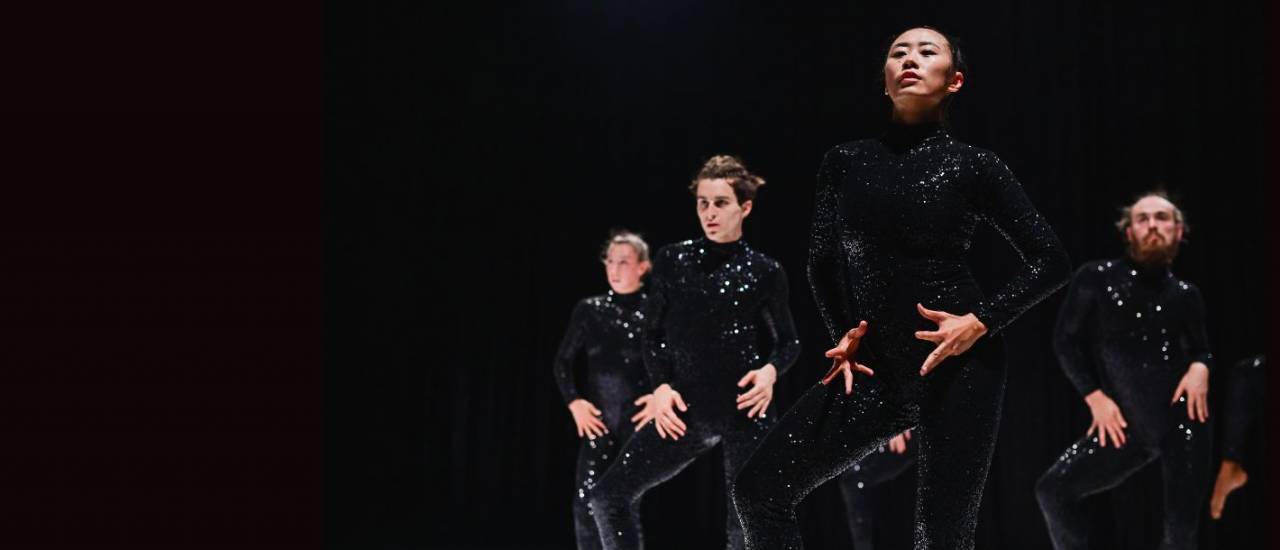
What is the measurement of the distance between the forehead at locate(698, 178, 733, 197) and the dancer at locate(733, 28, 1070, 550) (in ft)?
5.03

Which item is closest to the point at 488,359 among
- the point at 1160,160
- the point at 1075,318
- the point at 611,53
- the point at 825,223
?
the point at 611,53

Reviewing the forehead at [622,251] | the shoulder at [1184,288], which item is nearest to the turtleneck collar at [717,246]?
the forehead at [622,251]

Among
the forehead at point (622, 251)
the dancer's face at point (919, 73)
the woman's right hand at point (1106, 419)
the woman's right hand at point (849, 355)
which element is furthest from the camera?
the forehead at point (622, 251)

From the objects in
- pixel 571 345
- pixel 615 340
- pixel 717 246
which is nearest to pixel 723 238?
pixel 717 246

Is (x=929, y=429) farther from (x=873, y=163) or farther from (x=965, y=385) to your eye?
(x=873, y=163)

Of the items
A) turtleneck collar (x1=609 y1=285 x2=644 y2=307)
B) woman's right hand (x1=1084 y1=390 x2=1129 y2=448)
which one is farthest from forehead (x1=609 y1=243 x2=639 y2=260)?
woman's right hand (x1=1084 y1=390 x2=1129 y2=448)

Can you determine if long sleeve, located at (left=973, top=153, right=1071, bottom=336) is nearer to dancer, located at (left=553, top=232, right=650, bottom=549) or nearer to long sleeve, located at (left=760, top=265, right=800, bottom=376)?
long sleeve, located at (left=760, top=265, right=800, bottom=376)

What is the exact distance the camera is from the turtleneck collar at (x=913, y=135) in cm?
262

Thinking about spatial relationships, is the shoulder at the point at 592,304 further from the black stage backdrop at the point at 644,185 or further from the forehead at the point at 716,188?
the black stage backdrop at the point at 644,185

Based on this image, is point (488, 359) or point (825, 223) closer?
point (825, 223)

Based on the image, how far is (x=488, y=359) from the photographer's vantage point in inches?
259

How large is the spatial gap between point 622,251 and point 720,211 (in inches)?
38.5

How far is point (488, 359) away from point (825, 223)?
13.5 ft

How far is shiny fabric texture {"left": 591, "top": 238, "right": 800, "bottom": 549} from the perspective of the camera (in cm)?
391
